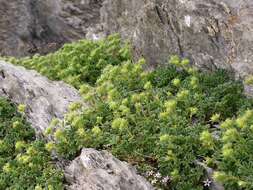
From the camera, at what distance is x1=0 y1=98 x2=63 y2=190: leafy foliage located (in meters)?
8.08

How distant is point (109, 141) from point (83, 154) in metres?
0.52

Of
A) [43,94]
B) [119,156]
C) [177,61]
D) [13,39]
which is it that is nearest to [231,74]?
[177,61]

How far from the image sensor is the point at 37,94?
10.6 m

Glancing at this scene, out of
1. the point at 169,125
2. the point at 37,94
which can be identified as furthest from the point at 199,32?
the point at 37,94

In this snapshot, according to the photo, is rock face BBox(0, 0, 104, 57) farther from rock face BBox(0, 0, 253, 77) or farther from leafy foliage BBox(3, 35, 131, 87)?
leafy foliage BBox(3, 35, 131, 87)

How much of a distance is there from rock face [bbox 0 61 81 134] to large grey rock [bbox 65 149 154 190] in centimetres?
198

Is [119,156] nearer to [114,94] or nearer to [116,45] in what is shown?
[114,94]

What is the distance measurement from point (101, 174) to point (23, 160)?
5.61 feet

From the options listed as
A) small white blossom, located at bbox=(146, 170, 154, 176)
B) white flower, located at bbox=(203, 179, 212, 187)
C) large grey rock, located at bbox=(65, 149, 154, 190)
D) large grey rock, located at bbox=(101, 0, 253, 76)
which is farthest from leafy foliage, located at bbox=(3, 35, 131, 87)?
white flower, located at bbox=(203, 179, 212, 187)

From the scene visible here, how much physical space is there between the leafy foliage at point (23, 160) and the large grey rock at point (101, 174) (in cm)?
30

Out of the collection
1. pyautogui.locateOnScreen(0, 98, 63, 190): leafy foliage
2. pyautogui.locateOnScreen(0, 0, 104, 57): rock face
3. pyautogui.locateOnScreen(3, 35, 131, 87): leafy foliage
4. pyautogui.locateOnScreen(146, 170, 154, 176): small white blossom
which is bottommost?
pyautogui.locateOnScreen(0, 0, 104, 57): rock face

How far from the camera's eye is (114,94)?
30.5 ft

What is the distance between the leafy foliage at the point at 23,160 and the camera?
8.08 m

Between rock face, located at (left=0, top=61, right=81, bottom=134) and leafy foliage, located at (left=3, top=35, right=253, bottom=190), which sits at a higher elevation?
leafy foliage, located at (left=3, top=35, right=253, bottom=190)
